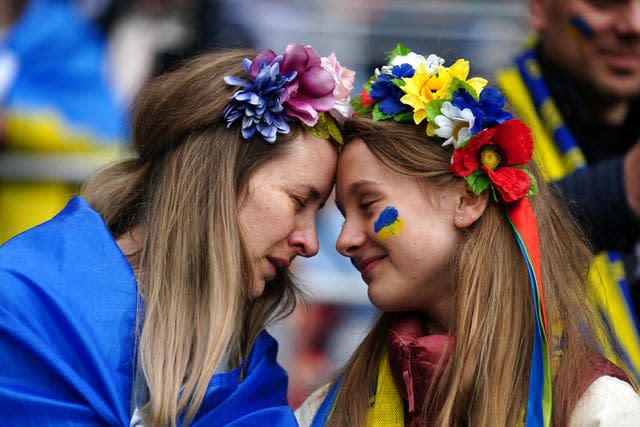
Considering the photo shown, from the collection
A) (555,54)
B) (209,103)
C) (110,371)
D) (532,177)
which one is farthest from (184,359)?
(555,54)

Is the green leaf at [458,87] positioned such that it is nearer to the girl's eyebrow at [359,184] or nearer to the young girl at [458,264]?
the young girl at [458,264]

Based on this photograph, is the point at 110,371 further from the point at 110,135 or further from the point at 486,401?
the point at 110,135

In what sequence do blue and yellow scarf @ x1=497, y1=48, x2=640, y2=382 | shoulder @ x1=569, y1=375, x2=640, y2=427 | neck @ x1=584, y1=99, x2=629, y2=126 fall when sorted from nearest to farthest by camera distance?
shoulder @ x1=569, y1=375, x2=640, y2=427 → blue and yellow scarf @ x1=497, y1=48, x2=640, y2=382 → neck @ x1=584, y1=99, x2=629, y2=126

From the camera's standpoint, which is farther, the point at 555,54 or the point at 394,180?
the point at 555,54

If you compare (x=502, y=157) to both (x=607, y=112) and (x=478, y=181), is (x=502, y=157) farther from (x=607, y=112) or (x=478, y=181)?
(x=607, y=112)

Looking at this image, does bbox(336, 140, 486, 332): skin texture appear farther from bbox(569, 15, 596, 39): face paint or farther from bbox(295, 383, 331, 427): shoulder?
bbox(569, 15, 596, 39): face paint

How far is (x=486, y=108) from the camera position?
9.45ft

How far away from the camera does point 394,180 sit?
2.98m

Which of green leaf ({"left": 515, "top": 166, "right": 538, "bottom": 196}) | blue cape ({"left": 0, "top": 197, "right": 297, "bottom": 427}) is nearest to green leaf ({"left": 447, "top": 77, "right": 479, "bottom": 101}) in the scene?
green leaf ({"left": 515, "top": 166, "right": 538, "bottom": 196})

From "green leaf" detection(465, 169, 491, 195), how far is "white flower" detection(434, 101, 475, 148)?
0.09 meters

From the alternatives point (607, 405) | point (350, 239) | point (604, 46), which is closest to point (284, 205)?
point (350, 239)

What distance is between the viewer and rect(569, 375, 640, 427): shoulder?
2566 millimetres

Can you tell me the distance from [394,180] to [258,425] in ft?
2.46

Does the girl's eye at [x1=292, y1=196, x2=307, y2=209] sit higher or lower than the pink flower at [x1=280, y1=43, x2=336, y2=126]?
lower
